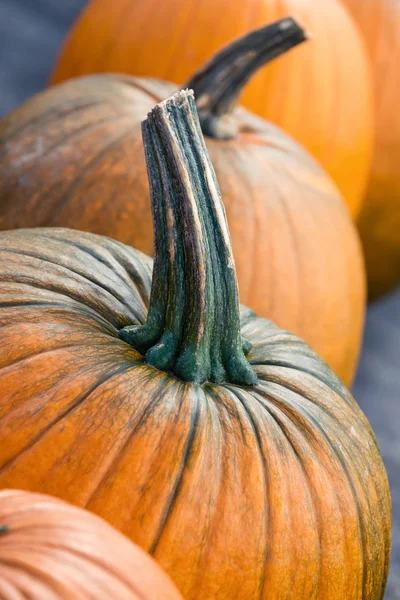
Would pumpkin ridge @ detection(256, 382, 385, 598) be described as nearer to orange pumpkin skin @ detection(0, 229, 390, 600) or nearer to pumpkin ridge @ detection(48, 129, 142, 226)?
orange pumpkin skin @ detection(0, 229, 390, 600)

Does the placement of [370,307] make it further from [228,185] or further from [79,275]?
[79,275]

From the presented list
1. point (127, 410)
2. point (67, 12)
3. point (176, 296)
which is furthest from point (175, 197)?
point (67, 12)

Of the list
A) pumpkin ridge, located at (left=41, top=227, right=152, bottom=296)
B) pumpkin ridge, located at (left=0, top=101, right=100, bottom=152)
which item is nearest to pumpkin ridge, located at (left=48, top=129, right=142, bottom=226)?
pumpkin ridge, located at (left=0, top=101, right=100, bottom=152)

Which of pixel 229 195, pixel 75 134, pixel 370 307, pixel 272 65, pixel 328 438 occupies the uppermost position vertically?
pixel 272 65

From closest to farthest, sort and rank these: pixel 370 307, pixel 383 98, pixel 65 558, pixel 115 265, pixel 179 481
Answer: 1. pixel 65 558
2. pixel 179 481
3. pixel 115 265
4. pixel 383 98
5. pixel 370 307

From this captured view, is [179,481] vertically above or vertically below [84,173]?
below

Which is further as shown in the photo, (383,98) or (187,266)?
(383,98)

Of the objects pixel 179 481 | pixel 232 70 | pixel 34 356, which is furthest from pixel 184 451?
pixel 232 70

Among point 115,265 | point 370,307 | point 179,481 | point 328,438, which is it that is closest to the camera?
point 179,481
